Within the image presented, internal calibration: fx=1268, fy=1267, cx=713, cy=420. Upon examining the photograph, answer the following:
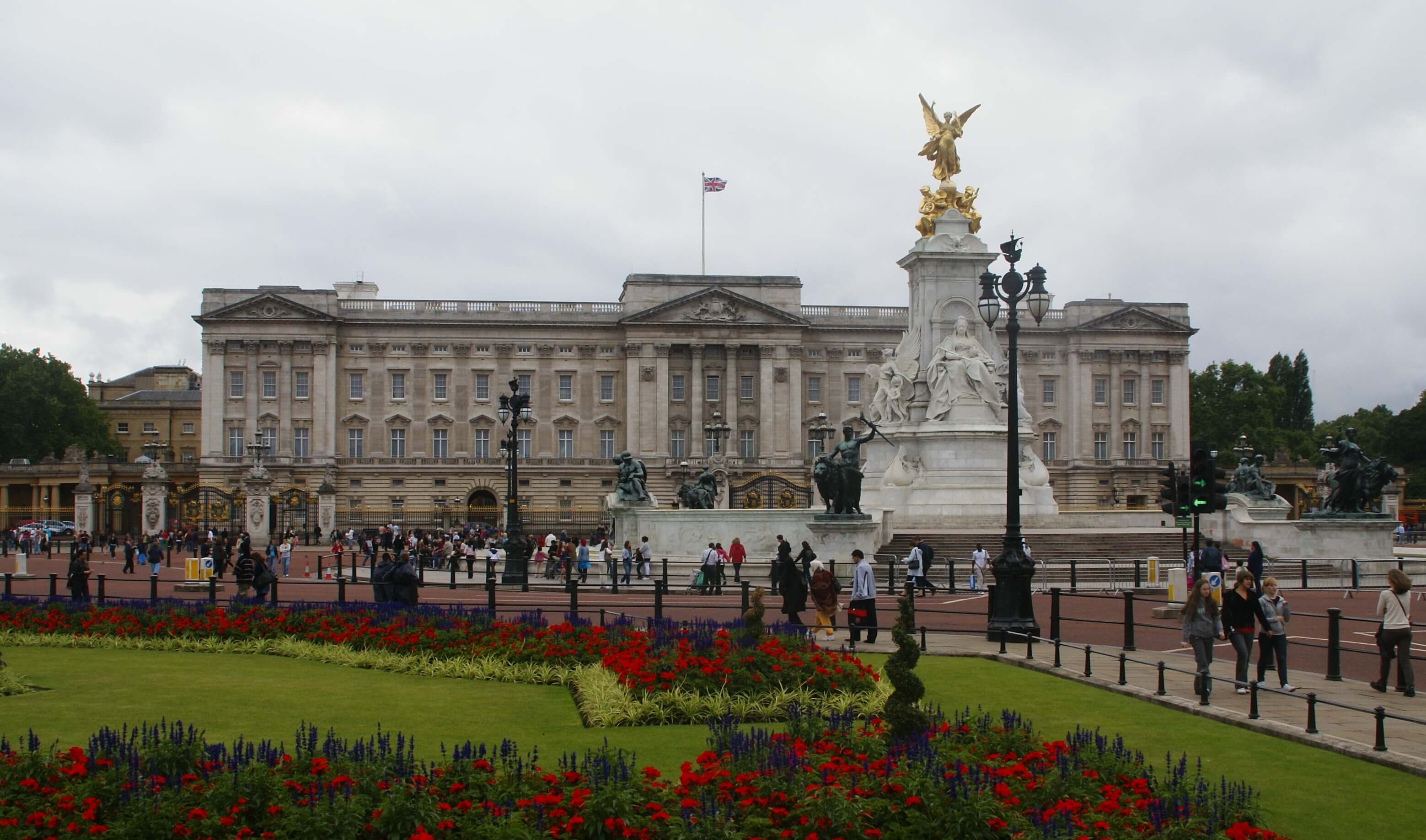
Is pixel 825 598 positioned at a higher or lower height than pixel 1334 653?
higher

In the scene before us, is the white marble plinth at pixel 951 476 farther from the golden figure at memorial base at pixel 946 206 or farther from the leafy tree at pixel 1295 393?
the leafy tree at pixel 1295 393

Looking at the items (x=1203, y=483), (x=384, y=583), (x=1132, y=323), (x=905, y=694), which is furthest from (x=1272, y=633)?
(x=1132, y=323)

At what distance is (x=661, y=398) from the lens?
87875mm

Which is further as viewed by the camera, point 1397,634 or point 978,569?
point 978,569

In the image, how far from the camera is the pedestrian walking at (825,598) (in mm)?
19156

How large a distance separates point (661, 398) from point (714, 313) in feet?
22.8

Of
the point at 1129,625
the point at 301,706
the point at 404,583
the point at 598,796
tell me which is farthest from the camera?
the point at 404,583

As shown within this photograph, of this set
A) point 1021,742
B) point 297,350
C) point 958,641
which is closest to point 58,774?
point 1021,742

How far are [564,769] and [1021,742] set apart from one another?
370 centimetres

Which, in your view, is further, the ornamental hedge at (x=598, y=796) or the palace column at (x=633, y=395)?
the palace column at (x=633, y=395)

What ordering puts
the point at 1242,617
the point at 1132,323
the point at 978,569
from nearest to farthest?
the point at 1242,617 < the point at 978,569 < the point at 1132,323

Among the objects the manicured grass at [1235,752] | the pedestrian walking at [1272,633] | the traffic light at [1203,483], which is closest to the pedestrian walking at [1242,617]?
the pedestrian walking at [1272,633]

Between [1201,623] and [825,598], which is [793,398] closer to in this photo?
[825,598]

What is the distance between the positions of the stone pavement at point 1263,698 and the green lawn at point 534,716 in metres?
0.18
